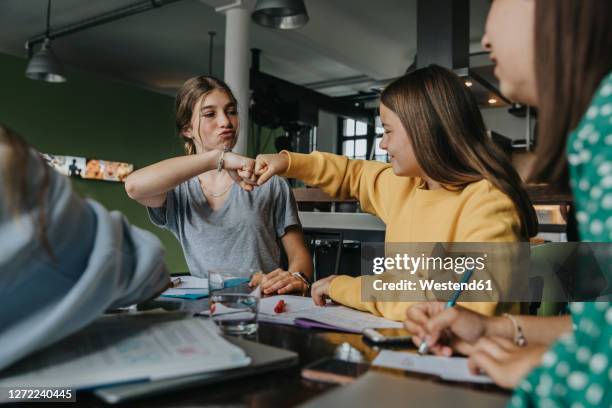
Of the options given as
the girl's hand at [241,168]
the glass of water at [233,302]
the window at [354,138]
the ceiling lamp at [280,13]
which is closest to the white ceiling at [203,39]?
the ceiling lamp at [280,13]

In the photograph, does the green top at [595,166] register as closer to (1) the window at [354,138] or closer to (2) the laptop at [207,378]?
(2) the laptop at [207,378]

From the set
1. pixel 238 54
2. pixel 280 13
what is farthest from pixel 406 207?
pixel 238 54

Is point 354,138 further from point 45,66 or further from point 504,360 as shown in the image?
point 504,360

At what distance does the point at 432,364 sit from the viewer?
62cm

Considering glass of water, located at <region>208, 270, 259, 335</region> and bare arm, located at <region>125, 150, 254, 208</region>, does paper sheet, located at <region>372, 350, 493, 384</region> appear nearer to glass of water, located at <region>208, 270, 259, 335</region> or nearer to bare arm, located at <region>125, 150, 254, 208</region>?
glass of water, located at <region>208, 270, 259, 335</region>

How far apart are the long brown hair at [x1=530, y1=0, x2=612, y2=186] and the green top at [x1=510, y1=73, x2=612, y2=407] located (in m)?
0.05

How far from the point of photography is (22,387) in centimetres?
46

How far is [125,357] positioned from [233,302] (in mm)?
307

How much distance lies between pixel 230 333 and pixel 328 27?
Result: 532 centimetres

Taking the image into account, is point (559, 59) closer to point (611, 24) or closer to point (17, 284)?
point (611, 24)

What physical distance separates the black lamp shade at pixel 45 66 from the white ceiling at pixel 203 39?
2.45ft

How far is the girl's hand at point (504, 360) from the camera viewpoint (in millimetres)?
500

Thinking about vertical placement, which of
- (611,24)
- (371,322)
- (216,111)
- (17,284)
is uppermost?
(216,111)

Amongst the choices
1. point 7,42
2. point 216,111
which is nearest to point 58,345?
point 216,111
